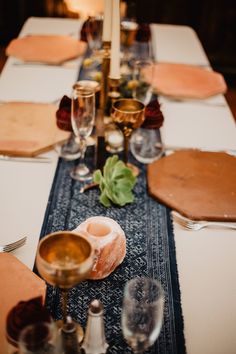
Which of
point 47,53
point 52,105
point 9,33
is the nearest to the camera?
point 52,105

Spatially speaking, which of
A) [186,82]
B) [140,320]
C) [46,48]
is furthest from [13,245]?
[46,48]

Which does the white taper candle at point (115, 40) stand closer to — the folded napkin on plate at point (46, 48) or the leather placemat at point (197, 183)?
the leather placemat at point (197, 183)

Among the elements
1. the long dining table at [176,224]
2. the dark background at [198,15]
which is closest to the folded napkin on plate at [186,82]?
the long dining table at [176,224]

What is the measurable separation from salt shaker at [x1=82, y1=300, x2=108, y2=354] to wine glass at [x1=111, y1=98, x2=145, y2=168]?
2.32 ft

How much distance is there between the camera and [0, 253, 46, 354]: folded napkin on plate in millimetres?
992

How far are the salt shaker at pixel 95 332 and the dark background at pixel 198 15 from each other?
4449 millimetres

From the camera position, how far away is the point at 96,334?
34.4 inches

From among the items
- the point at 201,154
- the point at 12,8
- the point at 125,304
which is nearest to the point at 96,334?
the point at 125,304

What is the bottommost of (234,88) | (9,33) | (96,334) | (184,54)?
(234,88)

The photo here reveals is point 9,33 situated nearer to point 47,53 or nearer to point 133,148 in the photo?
point 47,53

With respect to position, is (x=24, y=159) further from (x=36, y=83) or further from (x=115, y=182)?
(x=36, y=83)

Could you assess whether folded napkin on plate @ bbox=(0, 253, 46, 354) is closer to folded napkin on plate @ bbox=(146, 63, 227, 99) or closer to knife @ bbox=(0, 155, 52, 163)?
knife @ bbox=(0, 155, 52, 163)

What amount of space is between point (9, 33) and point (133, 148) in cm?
398

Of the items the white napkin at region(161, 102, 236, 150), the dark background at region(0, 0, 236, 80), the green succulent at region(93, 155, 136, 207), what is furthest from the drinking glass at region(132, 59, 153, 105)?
the dark background at region(0, 0, 236, 80)
